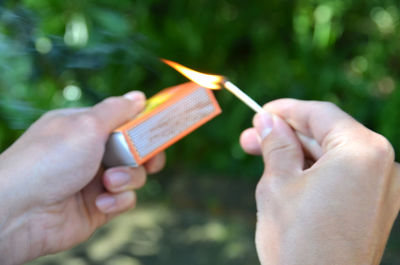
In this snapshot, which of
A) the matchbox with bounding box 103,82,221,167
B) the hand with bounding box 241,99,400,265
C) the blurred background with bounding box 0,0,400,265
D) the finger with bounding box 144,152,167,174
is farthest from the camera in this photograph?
the blurred background with bounding box 0,0,400,265

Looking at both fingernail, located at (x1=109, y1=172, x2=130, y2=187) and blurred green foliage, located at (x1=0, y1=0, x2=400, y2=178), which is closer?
fingernail, located at (x1=109, y1=172, x2=130, y2=187)

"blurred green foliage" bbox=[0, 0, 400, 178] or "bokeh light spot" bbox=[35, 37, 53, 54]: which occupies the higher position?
"bokeh light spot" bbox=[35, 37, 53, 54]

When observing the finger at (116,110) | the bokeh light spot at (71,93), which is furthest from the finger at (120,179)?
the bokeh light spot at (71,93)

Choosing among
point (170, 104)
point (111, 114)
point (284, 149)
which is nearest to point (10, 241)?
point (111, 114)

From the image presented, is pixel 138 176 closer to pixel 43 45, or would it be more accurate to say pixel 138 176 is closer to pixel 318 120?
pixel 318 120

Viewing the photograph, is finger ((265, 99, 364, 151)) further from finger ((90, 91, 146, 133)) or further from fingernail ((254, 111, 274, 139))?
finger ((90, 91, 146, 133))

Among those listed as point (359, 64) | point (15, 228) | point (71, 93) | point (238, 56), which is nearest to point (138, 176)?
point (15, 228)

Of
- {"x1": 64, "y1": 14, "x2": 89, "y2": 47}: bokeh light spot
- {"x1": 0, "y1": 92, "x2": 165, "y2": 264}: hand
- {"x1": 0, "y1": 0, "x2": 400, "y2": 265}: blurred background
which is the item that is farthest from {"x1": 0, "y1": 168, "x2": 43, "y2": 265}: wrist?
{"x1": 64, "y1": 14, "x2": 89, "y2": 47}: bokeh light spot

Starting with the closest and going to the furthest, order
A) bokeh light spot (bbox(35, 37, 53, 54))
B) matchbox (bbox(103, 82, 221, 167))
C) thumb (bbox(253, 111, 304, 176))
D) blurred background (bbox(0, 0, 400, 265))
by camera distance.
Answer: thumb (bbox(253, 111, 304, 176)) < matchbox (bbox(103, 82, 221, 167)) < bokeh light spot (bbox(35, 37, 53, 54)) < blurred background (bbox(0, 0, 400, 265))
